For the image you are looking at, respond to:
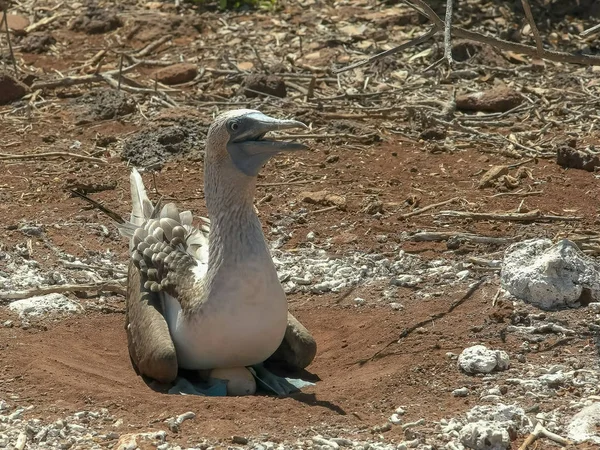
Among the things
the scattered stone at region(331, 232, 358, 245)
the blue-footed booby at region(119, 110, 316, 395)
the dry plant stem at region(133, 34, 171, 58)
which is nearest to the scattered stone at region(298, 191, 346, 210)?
the scattered stone at region(331, 232, 358, 245)

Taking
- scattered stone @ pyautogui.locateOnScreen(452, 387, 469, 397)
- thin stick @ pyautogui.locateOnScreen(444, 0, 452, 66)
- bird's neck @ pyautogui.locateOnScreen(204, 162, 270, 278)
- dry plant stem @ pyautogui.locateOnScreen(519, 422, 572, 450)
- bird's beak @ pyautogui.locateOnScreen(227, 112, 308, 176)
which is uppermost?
thin stick @ pyautogui.locateOnScreen(444, 0, 452, 66)

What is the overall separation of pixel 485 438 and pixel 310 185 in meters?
4.28

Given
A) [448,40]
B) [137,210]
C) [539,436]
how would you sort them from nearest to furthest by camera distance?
[539,436] < [448,40] < [137,210]

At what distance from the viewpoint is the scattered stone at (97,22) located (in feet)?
44.6

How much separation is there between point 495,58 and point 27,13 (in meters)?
5.87

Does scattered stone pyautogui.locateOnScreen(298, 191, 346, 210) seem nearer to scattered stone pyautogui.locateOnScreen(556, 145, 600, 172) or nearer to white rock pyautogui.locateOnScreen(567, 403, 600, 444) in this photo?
scattered stone pyautogui.locateOnScreen(556, 145, 600, 172)

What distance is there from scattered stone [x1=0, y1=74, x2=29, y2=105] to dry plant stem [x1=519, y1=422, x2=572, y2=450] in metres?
7.55

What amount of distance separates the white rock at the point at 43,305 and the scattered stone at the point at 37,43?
6.08 metres

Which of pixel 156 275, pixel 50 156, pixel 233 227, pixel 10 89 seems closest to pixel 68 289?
pixel 156 275

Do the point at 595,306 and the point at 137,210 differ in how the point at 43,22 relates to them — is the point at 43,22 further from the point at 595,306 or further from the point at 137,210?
the point at 595,306

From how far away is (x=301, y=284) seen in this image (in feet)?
26.2

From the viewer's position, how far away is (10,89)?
1157 centimetres

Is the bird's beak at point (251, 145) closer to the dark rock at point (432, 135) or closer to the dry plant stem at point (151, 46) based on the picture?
the dark rock at point (432, 135)

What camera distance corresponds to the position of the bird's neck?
638 cm
